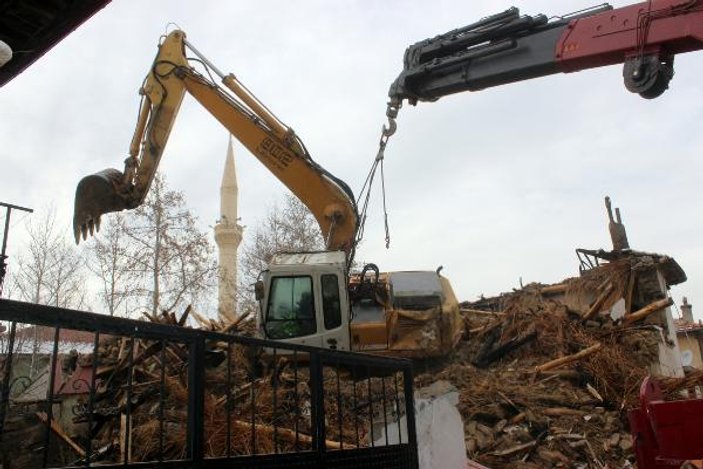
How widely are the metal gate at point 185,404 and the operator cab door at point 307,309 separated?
→ 2.77ft

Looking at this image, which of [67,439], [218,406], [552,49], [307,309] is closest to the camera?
[218,406]

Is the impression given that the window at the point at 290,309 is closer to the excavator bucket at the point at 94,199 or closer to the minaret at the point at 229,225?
the excavator bucket at the point at 94,199

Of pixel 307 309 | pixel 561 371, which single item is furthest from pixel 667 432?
pixel 307 309

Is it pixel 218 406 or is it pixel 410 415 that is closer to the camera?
pixel 410 415

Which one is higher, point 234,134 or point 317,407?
point 234,134

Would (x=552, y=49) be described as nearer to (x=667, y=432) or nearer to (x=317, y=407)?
(x=667, y=432)

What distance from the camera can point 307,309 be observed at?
10461mm

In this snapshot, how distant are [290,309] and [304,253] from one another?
4.18 ft

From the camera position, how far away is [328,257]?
11.1m

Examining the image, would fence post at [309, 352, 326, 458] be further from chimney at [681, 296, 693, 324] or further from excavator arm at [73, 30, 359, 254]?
chimney at [681, 296, 693, 324]

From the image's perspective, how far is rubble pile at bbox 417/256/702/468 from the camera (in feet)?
29.5

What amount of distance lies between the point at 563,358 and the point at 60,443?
8.40 meters

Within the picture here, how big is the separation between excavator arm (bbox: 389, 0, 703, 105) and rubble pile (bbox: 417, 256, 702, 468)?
4.88m

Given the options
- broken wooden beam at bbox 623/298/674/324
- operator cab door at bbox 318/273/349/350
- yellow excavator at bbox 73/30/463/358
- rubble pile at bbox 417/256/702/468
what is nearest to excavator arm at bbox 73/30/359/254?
yellow excavator at bbox 73/30/463/358
